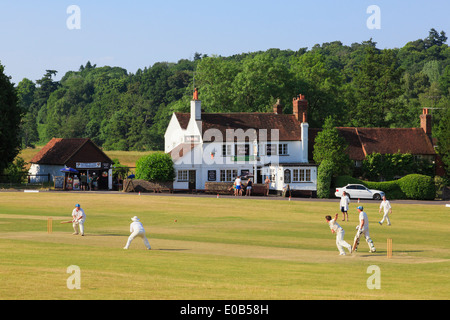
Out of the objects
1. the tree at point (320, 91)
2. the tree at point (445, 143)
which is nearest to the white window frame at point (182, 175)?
the tree at point (320, 91)

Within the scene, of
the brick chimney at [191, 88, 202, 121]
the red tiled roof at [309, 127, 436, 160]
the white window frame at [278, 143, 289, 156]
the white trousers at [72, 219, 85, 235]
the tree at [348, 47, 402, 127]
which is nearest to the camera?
the white trousers at [72, 219, 85, 235]

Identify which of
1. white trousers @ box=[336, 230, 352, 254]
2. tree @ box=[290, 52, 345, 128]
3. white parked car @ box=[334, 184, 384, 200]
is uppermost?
tree @ box=[290, 52, 345, 128]

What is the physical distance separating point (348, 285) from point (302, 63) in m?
96.2

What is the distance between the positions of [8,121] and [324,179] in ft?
111

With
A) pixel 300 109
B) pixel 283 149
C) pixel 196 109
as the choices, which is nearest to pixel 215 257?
Result: pixel 196 109

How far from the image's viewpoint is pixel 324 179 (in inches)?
2808

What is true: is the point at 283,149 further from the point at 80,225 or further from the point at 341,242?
the point at 341,242

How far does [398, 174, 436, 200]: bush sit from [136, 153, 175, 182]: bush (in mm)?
22824

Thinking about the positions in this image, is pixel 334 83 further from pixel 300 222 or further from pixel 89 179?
pixel 300 222

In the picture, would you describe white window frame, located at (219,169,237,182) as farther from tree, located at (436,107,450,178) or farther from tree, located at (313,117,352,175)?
tree, located at (436,107,450,178)

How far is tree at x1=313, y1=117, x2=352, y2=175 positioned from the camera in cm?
7525

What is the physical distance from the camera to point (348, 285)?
21.5 metres

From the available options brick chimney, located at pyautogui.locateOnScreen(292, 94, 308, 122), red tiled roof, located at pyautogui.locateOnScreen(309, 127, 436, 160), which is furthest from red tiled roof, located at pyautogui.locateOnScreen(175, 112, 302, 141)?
red tiled roof, located at pyautogui.locateOnScreen(309, 127, 436, 160)

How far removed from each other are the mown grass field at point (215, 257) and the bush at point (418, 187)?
618 inches
